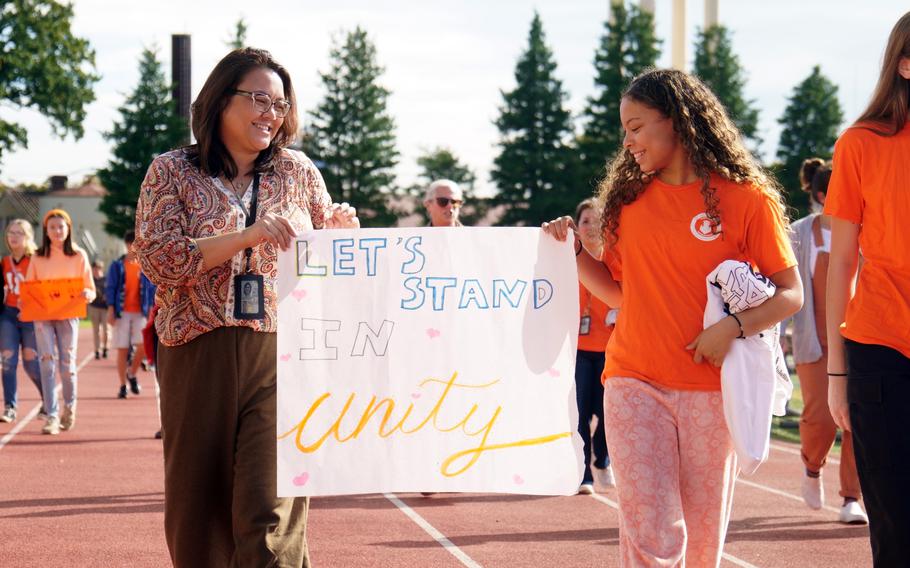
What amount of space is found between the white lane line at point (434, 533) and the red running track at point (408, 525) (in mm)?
12

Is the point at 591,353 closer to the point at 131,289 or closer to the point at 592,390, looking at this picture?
the point at 592,390

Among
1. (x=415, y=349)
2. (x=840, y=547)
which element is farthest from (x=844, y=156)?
(x=840, y=547)

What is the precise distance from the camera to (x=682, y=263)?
14.9 feet

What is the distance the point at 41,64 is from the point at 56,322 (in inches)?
2066

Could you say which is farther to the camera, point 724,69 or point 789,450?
point 724,69

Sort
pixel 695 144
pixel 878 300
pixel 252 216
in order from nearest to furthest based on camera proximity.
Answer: pixel 878 300 < pixel 695 144 < pixel 252 216

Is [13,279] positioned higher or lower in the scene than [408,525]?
higher

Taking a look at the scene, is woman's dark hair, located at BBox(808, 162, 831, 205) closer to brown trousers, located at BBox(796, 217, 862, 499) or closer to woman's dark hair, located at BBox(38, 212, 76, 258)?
brown trousers, located at BBox(796, 217, 862, 499)

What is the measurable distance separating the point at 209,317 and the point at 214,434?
1.32ft

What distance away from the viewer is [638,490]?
176 inches

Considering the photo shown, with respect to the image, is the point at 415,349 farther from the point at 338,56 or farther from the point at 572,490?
the point at 338,56

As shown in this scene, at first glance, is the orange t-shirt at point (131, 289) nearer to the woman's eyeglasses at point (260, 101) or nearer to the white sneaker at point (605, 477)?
the white sneaker at point (605, 477)

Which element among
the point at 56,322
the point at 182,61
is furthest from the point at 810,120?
the point at 56,322

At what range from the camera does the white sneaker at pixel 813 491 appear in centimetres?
910
